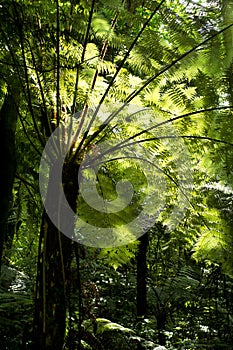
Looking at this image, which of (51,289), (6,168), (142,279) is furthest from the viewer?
(142,279)

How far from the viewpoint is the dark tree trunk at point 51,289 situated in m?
1.06

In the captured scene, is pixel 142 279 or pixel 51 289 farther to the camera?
pixel 142 279

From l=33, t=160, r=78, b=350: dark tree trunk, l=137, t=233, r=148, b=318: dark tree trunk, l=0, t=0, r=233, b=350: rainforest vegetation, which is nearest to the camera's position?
l=33, t=160, r=78, b=350: dark tree trunk

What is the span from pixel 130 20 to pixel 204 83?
46 centimetres

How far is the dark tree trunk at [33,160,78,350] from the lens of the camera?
1.06m

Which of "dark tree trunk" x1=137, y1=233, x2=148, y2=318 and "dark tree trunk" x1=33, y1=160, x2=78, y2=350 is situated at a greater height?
"dark tree trunk" x1=137, y1=233, x2=148, y2=318

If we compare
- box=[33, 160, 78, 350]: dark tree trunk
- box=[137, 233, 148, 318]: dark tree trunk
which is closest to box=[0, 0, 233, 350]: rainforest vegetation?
box=[33, 160, 78, 350]: dark tree trunk

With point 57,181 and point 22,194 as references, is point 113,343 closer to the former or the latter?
point 22,194

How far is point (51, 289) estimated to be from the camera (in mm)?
1092

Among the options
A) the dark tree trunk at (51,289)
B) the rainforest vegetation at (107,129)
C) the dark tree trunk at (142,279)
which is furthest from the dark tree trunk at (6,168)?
the dark tree trunk at (142,279)

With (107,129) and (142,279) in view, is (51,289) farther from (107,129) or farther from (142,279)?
(142,279)

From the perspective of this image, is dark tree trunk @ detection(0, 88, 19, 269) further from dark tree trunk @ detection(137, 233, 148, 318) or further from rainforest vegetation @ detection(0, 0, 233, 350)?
dark tree trunk @ detection(137, 233, 148, 318)

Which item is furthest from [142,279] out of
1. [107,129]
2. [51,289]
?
[51,289]

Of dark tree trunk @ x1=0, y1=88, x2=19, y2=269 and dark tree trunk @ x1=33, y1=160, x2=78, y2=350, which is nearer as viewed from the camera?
dark tree trunk @ x1=33, y1=160, x2=78, y2=350
